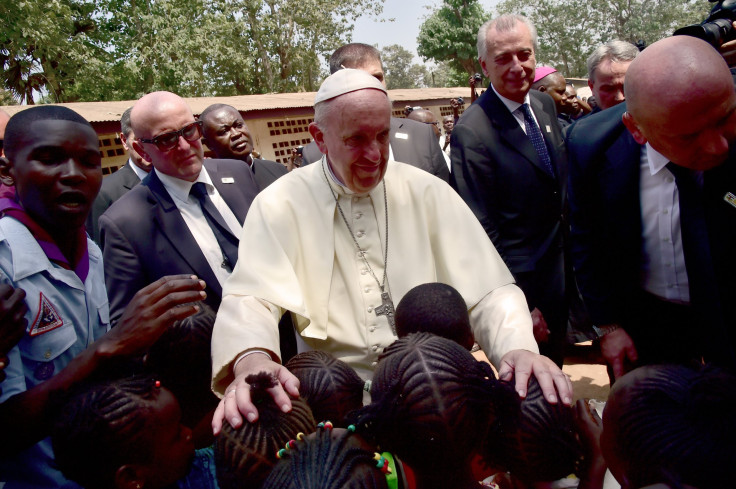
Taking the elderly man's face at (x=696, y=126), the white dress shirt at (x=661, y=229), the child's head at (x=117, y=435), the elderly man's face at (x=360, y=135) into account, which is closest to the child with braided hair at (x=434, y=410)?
the child's head at (x=117, y=435)

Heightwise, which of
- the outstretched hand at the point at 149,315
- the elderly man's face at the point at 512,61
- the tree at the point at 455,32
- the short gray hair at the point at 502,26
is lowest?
the outstretched hand at the point at 149,315

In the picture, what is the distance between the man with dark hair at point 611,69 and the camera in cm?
409

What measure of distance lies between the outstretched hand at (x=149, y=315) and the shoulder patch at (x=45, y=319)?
0.98ft

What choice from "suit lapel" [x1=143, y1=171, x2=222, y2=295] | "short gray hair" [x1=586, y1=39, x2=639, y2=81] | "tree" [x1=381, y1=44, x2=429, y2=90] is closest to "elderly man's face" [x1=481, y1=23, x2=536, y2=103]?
"short gray hair" [x1=586, y1=39, x2=639, y2=81]

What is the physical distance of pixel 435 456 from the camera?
4.21 feet

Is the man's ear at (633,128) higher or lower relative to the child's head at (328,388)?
higher

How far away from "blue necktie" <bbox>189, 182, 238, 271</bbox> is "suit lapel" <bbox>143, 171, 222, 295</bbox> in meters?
0.13

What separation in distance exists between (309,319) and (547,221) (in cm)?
207

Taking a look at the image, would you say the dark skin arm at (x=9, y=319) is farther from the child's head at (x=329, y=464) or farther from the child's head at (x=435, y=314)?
the child's head at (x=435, y=314)

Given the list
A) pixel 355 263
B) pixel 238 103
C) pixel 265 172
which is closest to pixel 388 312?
pixel 355 263

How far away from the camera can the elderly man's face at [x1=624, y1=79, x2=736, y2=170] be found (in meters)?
1.80

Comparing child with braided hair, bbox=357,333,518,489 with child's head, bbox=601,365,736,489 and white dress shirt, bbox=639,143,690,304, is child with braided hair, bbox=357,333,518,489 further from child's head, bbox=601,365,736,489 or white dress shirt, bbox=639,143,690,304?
white dress shirt, bbox=639,143,690,304

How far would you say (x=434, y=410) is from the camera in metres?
1.26

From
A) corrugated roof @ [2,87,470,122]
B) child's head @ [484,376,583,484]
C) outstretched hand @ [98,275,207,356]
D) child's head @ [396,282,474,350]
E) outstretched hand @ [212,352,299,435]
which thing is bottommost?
child's head @ [484,376,583,484]
